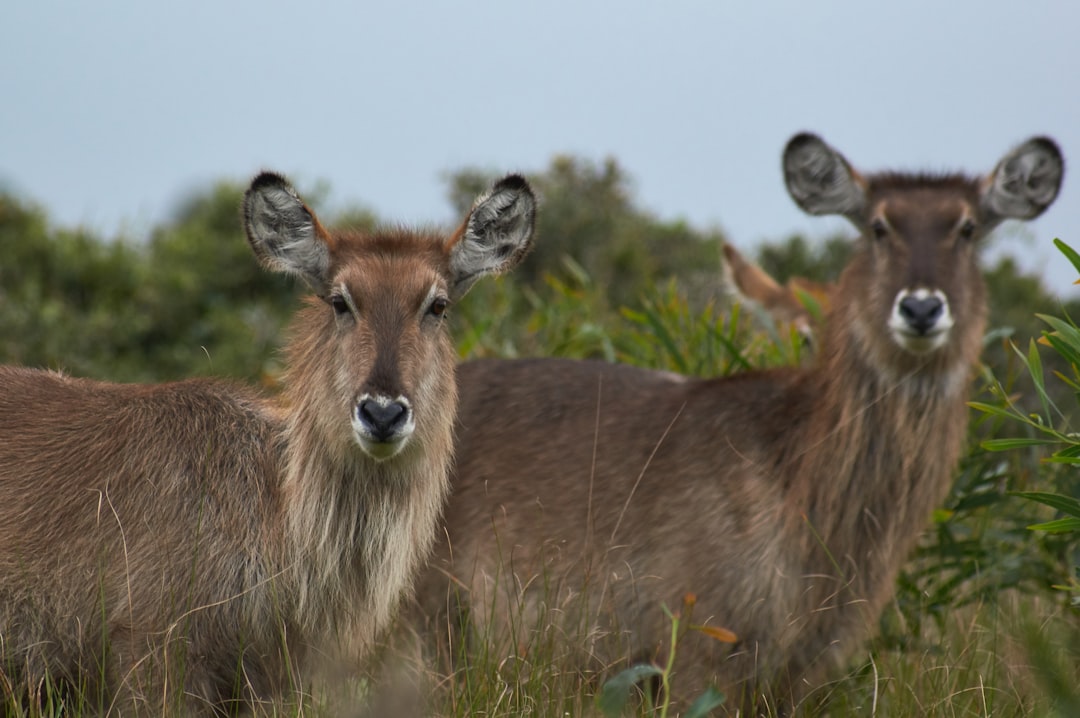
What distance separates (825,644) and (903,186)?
1.96 m

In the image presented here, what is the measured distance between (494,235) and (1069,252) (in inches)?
78.0

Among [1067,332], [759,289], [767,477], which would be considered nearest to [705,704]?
[1067,332]

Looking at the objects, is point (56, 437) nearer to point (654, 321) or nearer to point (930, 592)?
point (654, 321)

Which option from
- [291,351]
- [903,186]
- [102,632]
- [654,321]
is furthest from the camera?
[654,321]

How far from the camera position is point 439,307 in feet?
15.3

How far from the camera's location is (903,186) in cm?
568

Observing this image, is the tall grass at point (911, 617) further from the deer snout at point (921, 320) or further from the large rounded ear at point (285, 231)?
the large rounded ear at point (285, 231)

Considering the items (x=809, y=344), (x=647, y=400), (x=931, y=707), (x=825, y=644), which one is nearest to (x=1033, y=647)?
(x=931, y=707)

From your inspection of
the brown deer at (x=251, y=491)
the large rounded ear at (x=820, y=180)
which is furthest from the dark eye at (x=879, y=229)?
the brown deer at (x=251, y=491)

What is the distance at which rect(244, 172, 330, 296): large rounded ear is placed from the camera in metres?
4.69

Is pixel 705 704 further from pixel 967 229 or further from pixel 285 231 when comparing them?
pixel 967 229

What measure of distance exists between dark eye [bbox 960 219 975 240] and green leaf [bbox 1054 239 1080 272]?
124cm

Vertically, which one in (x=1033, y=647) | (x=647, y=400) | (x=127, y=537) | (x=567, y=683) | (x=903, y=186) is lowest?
(x=567, y=683)

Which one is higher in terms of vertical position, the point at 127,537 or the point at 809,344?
the point at 809,344
